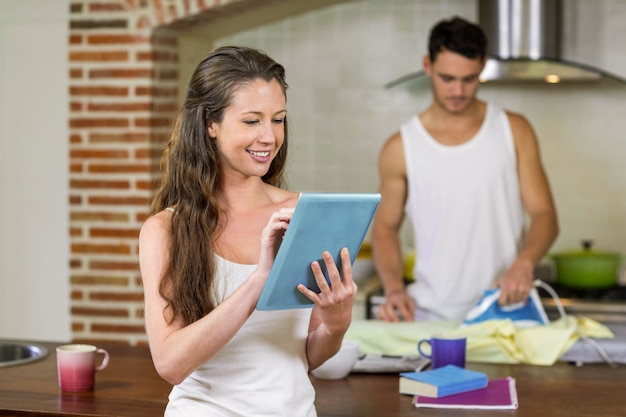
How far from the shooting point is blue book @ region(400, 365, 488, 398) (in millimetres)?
2535

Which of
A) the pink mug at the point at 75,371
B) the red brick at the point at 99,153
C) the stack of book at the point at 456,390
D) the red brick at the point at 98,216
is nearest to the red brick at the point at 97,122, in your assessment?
the red brick at the point at 99,153

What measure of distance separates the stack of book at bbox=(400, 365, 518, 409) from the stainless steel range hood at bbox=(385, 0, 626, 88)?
8.23ft

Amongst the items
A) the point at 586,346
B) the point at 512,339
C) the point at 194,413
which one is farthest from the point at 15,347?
the point at 586,346

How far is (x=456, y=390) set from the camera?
8.39ft

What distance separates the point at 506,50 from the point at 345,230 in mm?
3162

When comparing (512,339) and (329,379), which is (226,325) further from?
(512,339)

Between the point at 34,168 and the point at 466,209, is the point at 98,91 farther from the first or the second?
the point at 466,209

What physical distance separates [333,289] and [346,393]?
0.72m

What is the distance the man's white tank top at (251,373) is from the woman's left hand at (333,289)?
4.9 inches

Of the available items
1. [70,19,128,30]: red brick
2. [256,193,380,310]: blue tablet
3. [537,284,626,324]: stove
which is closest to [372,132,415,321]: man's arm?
[537,284,626,324]: stove

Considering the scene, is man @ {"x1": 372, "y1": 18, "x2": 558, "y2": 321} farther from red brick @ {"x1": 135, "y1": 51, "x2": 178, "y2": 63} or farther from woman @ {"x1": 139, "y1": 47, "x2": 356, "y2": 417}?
woman @ {"x1": 139, "y1": 47, "x2": 356, "y2": 417}

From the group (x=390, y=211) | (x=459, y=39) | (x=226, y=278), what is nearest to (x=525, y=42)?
(x=459, y=39)

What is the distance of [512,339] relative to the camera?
3.18 metres

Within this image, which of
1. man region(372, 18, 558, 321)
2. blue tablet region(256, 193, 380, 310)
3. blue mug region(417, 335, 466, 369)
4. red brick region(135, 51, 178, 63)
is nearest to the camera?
blue tablet region(256, 193, 380, 310)
